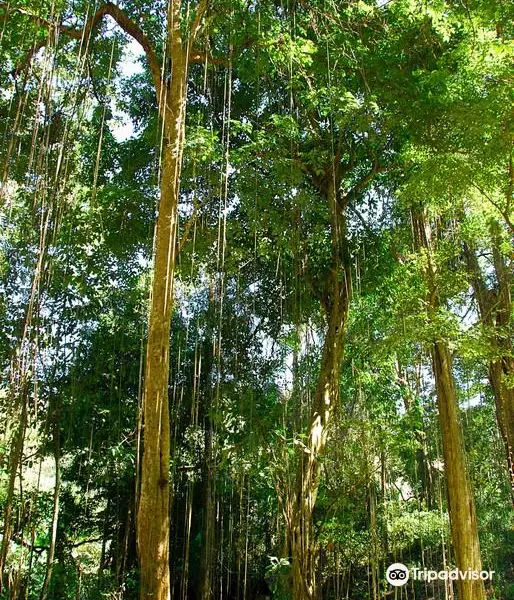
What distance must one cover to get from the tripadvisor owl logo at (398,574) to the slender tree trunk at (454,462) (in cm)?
139

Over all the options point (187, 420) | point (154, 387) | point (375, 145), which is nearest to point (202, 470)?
point (187, 420)

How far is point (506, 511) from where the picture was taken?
25.2ft

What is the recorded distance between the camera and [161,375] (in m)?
3.33

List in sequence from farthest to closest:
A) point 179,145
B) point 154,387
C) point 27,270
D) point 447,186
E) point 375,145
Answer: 1. point 27,270
2. point 375,145
3. point 447,186
4. point 179,145
5. point 154,387

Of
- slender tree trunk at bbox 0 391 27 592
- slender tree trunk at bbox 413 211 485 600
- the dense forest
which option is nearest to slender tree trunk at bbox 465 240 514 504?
the dense forest

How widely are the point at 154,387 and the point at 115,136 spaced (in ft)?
11.7

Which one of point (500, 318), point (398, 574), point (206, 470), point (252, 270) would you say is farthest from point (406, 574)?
point (252, 270)

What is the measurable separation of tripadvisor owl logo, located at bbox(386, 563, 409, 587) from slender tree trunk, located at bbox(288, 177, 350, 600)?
163 cm

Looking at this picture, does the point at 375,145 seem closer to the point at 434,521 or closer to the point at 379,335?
the point at 379,335

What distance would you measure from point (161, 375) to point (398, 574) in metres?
4.73

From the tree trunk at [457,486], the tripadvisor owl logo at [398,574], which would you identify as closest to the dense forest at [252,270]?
the tree trunk at [457,486]

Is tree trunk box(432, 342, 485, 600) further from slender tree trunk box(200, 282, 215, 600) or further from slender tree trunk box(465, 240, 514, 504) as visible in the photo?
slender tree trunk box(200, 282, 215, 600)

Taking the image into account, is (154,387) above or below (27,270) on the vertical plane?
below

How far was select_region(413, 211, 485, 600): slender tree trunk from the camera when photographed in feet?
16.7
